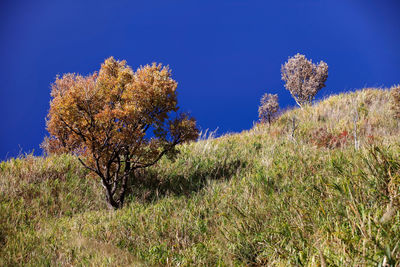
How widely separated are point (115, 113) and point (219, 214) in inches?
158

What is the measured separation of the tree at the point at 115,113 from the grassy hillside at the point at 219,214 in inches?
56.4

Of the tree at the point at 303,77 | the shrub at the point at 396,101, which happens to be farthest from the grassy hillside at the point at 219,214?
the tree at the point at 303,77

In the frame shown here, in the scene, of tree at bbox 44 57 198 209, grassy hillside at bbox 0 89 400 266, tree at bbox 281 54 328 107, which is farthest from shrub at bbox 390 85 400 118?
tree at bbox 281 54 328 107

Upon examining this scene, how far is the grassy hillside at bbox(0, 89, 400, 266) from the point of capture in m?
2.61

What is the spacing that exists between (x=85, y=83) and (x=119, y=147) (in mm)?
1849

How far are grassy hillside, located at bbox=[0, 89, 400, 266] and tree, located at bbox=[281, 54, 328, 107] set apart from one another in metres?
20.3

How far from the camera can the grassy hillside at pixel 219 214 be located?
Result: 2609 mm

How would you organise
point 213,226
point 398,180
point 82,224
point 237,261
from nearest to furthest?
point 398,180, point 237,261, point 213,226, point 82,224

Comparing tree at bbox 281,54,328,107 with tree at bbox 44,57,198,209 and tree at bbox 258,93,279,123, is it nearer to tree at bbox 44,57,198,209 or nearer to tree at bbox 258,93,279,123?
tree at bbox 258,93,279,123

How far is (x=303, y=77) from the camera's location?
29.7 meters

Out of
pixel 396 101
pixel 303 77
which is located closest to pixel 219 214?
pixel 396 101

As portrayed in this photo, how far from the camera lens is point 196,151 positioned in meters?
11.3

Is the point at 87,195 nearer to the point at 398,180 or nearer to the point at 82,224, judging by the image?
the point at 82,224

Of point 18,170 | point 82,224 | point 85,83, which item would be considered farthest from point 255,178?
point 18,170
